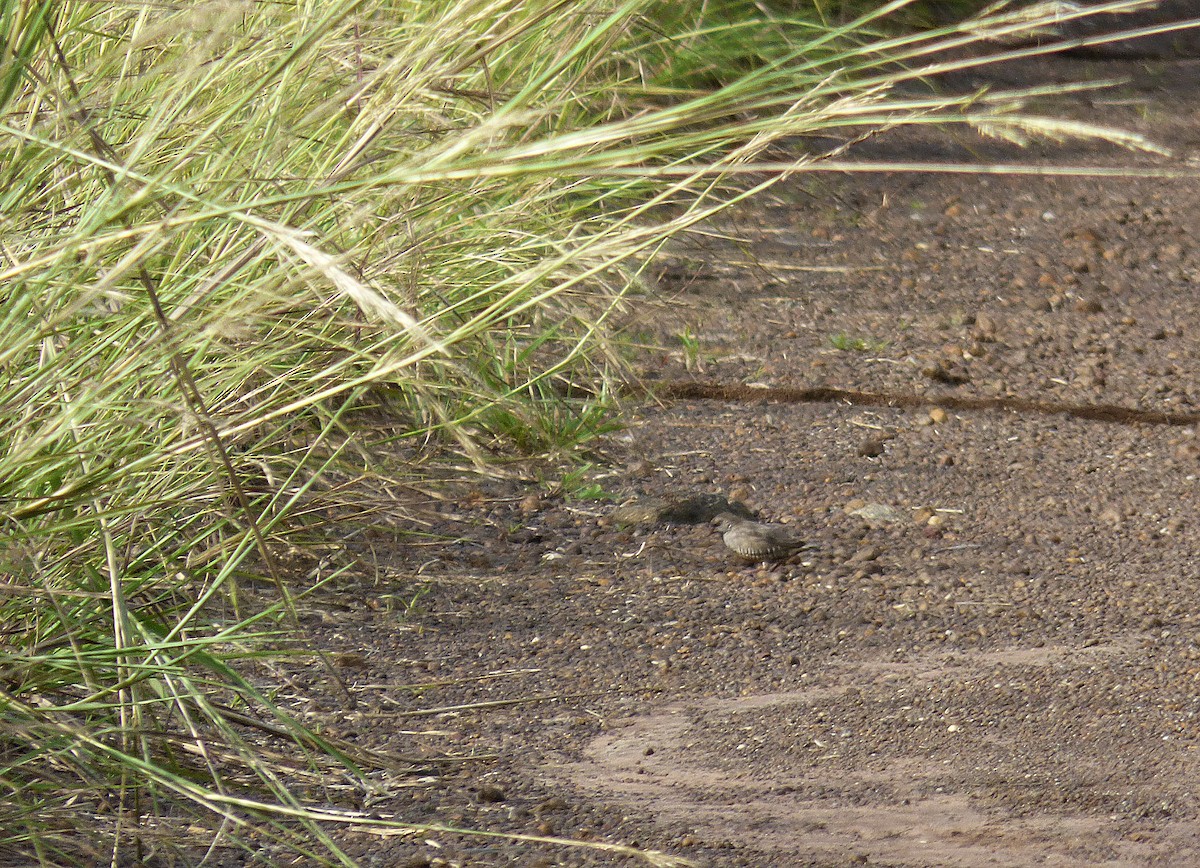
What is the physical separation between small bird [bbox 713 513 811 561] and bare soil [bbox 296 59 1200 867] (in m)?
0.03

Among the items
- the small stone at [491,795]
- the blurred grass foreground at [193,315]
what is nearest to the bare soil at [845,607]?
the small stone at [491,795]

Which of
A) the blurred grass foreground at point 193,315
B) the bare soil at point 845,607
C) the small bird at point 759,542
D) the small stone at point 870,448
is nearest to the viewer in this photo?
the blurred grass foreground at point 193,315

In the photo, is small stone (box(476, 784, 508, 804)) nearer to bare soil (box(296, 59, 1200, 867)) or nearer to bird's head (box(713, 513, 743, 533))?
bare soil (box(296, 59, 1200, 867))

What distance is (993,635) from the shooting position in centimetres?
233

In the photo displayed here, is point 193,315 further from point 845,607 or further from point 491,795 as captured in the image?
point 845,607

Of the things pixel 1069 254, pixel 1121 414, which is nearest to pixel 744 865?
pixel 1121 414

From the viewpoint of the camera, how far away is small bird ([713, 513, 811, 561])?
102 inches

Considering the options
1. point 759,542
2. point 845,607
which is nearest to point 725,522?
point 759,542

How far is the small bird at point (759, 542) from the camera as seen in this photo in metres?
2.59

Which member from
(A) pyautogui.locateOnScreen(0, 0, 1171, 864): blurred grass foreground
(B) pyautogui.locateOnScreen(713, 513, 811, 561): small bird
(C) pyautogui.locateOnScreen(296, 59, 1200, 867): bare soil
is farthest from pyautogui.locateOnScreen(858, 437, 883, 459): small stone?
(A) pyautogui.locateOnScreen(0, 0, 1171, 864): blurred grass foreground

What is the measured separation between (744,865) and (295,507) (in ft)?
3.23

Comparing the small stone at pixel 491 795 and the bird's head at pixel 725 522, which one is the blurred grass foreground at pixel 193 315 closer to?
the small stone at pixel 491 795

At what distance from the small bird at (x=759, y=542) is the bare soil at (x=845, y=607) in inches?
1.2

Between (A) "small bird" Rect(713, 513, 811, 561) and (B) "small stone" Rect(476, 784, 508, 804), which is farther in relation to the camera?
(A) "small bird" Rect(713, 513, 811, 561)
